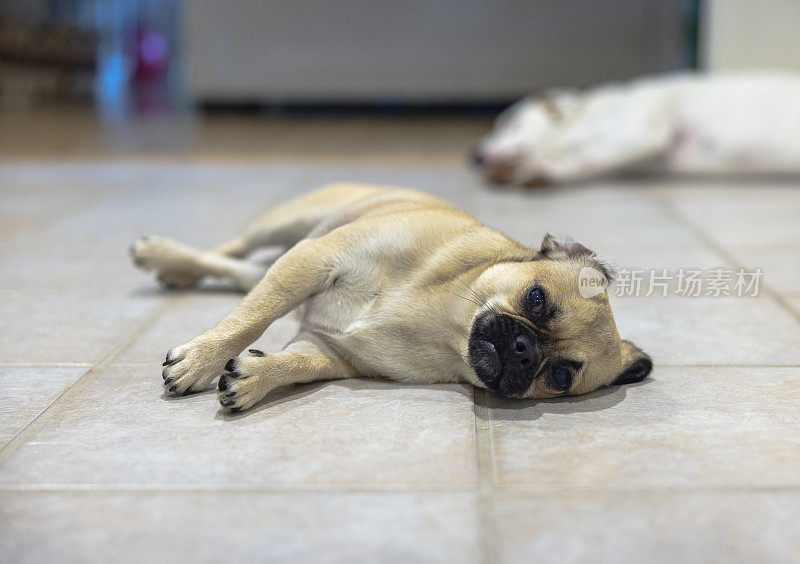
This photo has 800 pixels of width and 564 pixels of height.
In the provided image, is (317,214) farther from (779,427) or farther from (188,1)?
(188,1)

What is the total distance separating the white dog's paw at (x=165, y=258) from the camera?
9.14 ft

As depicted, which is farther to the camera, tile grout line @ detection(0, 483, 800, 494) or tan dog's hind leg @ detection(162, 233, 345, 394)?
tan dog's hind leg @ detection(162, 233, 345, 394)

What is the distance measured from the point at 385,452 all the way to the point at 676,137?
4.47 m

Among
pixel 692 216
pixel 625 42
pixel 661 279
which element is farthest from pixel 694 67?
pixel 661 279

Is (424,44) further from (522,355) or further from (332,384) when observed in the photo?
(522,355)

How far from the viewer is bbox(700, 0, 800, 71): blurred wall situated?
6.45 meters

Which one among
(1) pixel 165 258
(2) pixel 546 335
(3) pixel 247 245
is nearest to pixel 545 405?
(2) pixel 546 335

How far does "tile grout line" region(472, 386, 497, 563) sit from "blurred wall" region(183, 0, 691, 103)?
8.97m

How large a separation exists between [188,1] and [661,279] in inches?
347

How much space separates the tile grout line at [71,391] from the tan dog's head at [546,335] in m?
0.90

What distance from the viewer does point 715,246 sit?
3582 millimetres

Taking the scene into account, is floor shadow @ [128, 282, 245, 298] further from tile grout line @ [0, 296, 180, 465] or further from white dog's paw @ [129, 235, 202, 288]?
tile grout line @ [0, 296, 180, 465]

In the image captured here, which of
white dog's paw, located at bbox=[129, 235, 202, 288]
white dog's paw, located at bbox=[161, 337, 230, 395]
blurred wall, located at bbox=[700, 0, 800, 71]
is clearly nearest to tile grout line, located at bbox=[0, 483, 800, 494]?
white dog's paw, located at bbox=[161, 337, 230, 395]

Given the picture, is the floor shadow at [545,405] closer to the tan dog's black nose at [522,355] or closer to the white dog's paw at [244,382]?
the tan dog's black nose at [522,355]
